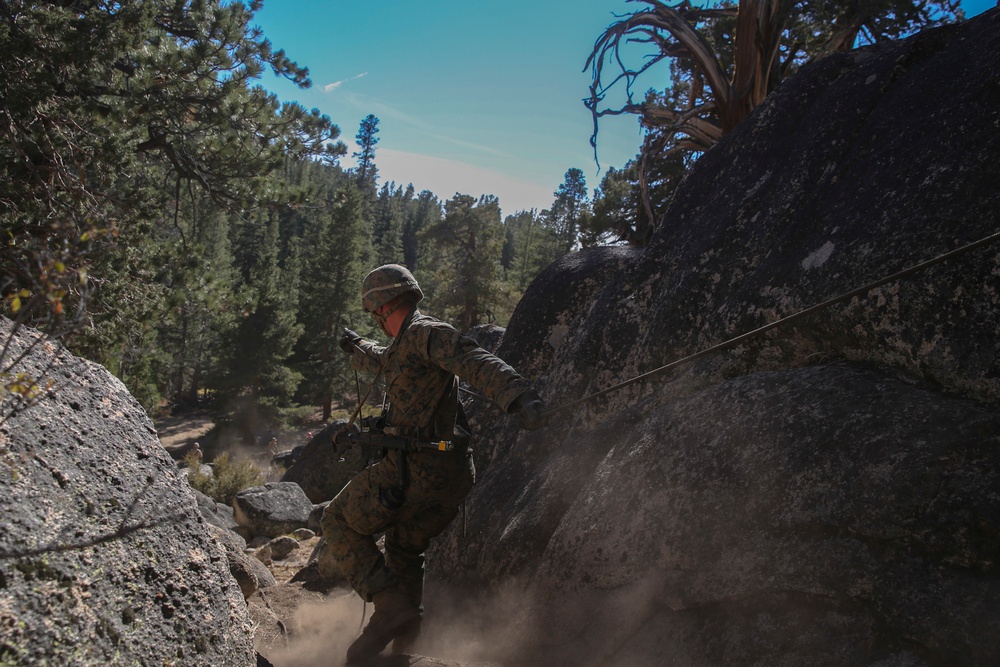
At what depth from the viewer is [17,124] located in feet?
22.2

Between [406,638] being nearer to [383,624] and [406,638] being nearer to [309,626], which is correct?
[383,624]

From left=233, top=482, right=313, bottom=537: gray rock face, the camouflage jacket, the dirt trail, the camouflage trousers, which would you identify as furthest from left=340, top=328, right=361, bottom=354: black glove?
the dirt trail

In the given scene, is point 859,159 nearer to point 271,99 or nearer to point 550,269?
point 550,269

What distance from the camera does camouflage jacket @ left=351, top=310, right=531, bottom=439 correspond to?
4125mm

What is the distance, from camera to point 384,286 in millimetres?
4570

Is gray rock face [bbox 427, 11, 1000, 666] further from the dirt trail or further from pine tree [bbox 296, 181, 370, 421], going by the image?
the dirt trail

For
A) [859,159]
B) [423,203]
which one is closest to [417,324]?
[859,159]

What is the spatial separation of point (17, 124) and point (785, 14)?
28.8 feet

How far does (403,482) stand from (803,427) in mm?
2428

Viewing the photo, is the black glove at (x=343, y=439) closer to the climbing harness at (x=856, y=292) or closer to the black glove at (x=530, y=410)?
the black glove at (x=530, y=410)

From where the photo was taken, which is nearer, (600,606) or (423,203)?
(600,606)

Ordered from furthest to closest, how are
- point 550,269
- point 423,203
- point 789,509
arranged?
point 423,203 → point 550,269 → point 789,509

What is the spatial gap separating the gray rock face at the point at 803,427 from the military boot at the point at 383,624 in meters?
0.75

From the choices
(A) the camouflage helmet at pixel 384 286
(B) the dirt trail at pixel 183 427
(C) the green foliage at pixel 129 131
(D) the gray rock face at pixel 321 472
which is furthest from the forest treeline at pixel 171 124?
(B) the dirt trail at pixel 183 427
